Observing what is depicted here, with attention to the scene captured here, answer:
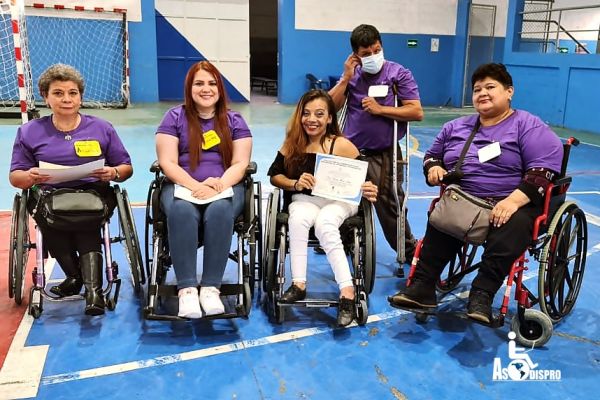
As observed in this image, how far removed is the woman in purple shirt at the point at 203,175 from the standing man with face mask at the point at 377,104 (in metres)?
0.64

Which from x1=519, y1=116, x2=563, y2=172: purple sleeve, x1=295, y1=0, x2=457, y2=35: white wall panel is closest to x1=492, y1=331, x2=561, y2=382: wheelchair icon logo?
x1=519, y1=116, x2=563, y2=172: purple sleeve

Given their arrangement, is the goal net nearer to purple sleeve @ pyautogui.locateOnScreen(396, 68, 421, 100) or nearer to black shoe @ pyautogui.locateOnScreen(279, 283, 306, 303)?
purple sleeve @ pyautogui.locateOnScreen(396, 68, 421, 100)

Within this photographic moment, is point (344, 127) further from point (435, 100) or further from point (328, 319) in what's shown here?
point (435, 100)

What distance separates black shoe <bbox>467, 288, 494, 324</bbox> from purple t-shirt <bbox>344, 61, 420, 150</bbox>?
1029 millimetres

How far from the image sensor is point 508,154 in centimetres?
230

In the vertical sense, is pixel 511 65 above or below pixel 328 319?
above

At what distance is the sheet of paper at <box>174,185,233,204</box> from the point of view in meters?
Result: 2.40

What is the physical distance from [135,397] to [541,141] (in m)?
1.88

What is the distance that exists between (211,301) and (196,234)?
0.30 m

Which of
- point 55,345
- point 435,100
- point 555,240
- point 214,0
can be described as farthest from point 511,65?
point 55,345

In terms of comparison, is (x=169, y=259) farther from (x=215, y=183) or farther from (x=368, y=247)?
(x=368, y=247)

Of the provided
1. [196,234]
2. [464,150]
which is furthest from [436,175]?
[196,234]

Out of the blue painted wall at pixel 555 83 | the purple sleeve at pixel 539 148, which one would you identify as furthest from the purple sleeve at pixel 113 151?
the blue painted wall at pixel 555 83

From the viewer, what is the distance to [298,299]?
2.45m
